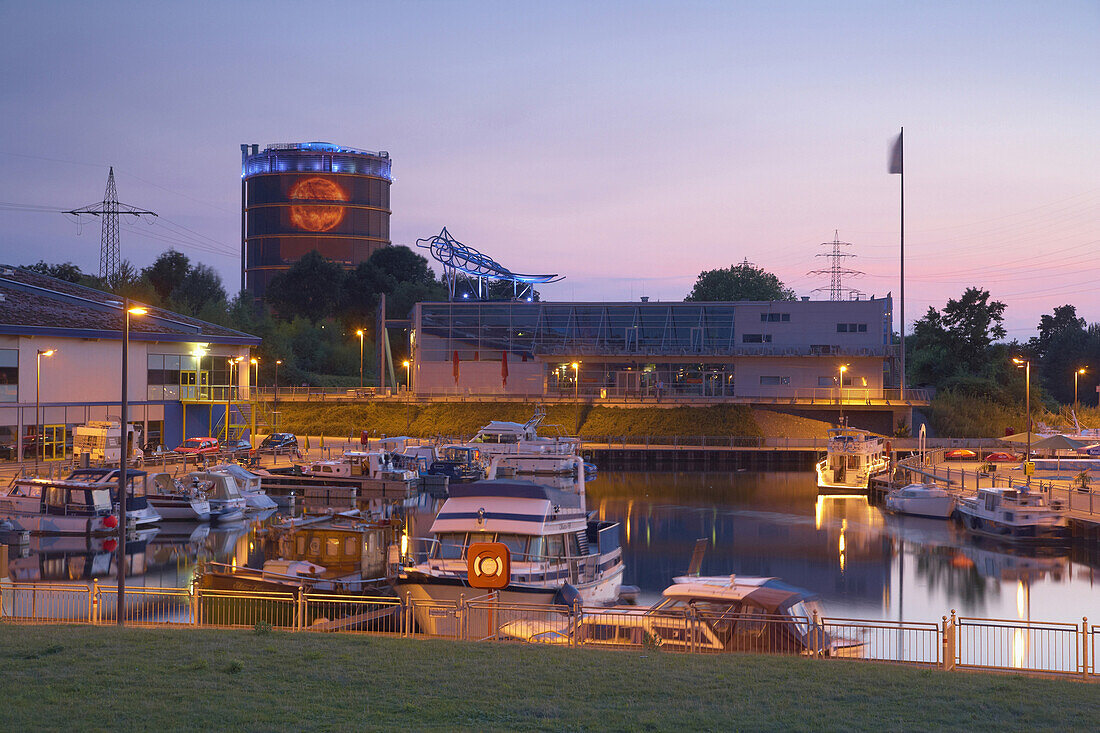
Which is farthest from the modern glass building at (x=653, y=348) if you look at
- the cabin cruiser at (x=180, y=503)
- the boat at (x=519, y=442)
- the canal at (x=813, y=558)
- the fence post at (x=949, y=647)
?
the fence post at (x=949, y=647)

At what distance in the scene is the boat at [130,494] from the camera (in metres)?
40.9

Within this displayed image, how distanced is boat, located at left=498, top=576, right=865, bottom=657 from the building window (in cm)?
4368

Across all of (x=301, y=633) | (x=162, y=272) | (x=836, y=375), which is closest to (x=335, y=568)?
(x=301, y=633)

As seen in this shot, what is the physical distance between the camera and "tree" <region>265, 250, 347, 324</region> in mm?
129000

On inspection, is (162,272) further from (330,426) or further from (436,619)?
(436,619)

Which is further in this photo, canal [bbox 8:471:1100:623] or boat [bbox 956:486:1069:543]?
boat [bbox 956:486:1069:543]

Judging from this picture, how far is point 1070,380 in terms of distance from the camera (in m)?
117

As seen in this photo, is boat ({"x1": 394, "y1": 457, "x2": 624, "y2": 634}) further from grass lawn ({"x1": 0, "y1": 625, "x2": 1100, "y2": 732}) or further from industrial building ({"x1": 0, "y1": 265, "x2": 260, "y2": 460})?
industrial building ({"x1": 0, "y1": 265, "x2": 260, "y2": 460})

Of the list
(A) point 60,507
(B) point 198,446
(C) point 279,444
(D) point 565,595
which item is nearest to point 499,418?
(C) point 279,444

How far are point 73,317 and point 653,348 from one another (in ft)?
166

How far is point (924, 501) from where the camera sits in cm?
4853

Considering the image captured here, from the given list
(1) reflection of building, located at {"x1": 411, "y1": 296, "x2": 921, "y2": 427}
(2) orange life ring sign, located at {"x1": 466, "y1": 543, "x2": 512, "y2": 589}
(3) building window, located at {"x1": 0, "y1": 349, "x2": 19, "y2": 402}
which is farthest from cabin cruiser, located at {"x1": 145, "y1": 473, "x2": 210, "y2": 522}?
(1) reflection of building, located at {"x1": 411, "y1": 296, "x2": 921, "y2": 427}

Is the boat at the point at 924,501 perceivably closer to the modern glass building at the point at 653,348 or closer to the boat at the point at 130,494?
the boat at the point at 130,494

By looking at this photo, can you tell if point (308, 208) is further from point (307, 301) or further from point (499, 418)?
point (499, 418)
